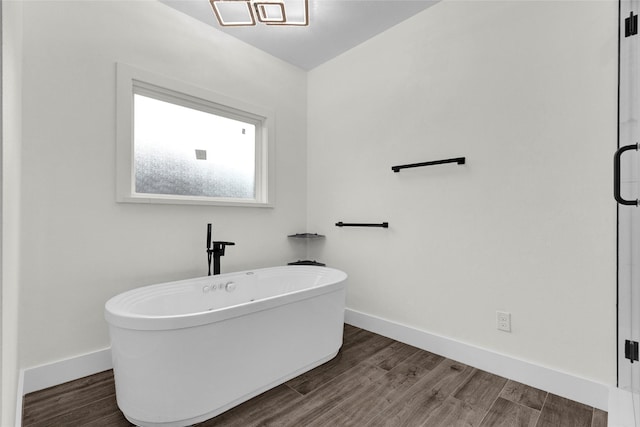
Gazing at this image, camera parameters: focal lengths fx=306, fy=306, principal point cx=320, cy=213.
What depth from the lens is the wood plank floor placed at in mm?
1466

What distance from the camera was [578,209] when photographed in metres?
1.65

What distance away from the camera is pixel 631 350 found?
4.75ft

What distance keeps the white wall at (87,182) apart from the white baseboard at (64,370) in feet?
0.14

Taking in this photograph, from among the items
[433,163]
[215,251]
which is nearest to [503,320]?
[433,163]

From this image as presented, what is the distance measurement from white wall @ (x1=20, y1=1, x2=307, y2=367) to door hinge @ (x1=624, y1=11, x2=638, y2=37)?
254cm

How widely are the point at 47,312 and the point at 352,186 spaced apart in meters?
2.28

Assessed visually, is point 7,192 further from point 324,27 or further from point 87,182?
point 324,27

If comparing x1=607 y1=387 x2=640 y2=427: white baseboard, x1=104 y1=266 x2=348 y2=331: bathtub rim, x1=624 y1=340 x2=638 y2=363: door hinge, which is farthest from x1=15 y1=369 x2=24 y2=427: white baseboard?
x1=624 y1=340 x2=638 y2=363: door hinge

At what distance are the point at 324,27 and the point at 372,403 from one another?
267cm

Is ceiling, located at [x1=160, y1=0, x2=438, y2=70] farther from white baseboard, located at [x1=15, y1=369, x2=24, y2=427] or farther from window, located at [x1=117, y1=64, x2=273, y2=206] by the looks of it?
white baseboard, located at [x1=15, y1=369, x2=24, y2=427]

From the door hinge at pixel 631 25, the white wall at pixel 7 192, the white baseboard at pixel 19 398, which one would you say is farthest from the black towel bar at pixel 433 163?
the white baseboard at pixel 19 398

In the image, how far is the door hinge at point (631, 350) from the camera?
1.41 metres

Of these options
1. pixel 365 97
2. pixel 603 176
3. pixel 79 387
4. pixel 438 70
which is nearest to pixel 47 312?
pixel 79 387

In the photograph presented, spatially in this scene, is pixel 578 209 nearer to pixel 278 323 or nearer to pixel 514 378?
pixel 514 378
